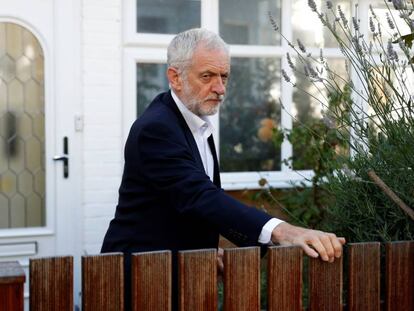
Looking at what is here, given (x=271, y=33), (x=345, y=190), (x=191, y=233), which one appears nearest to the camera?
(x=191, y=233)

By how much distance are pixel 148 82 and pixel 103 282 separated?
13.2 ft

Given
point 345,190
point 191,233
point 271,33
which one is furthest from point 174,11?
point 191,233

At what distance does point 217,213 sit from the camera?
203cm

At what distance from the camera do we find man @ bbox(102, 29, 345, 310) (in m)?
2.01

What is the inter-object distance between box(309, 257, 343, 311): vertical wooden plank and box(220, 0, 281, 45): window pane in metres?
4.19

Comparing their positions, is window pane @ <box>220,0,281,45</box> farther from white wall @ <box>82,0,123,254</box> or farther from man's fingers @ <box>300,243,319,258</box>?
man's fingers @ <box>300,243,319,258</box>

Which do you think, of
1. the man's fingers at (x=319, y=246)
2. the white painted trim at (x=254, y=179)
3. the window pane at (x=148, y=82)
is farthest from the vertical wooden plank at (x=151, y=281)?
the white painted trim at (x=254, y=179)

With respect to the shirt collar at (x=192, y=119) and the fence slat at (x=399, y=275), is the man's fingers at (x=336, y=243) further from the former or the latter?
the shirt collar at (x=192, y=119)

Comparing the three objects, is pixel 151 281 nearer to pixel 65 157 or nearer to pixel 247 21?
pixel 65 157

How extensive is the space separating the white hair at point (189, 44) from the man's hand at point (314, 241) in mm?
674

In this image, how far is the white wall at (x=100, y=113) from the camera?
541 cm

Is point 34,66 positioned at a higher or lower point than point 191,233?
higher

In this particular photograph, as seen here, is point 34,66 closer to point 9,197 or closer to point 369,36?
point 9,197

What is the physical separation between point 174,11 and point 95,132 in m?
1.19
